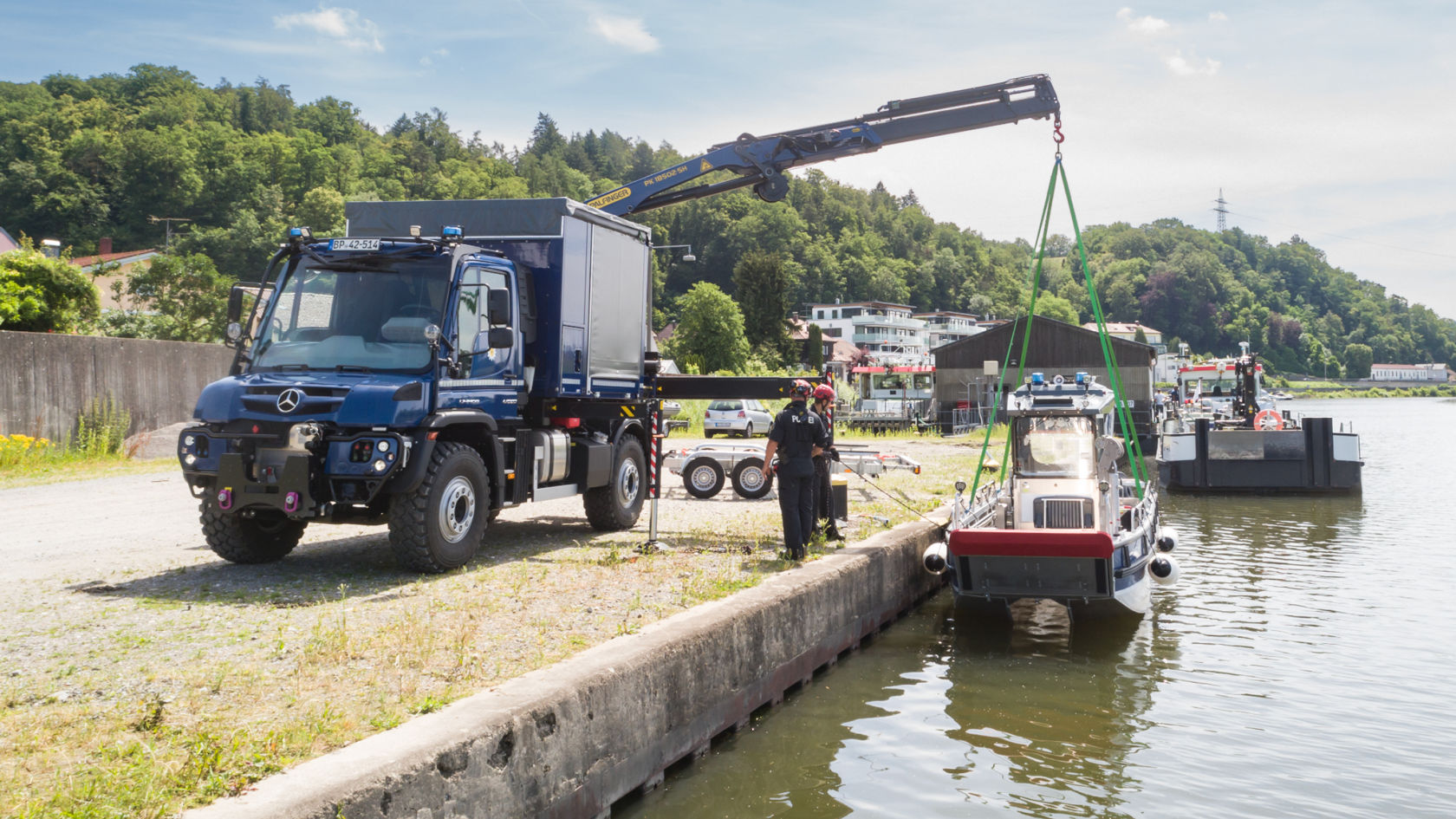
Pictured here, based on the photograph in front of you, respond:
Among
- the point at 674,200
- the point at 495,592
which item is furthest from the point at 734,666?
the point at 674,200

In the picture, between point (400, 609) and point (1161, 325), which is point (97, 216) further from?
point (1161, 325)

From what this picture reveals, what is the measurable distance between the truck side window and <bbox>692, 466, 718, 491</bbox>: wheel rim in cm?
801

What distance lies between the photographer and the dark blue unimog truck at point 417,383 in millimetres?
8312

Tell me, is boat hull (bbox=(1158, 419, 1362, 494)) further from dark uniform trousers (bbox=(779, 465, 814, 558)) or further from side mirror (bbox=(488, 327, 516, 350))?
side mirror (bbox=(488, 327, 516, 350))

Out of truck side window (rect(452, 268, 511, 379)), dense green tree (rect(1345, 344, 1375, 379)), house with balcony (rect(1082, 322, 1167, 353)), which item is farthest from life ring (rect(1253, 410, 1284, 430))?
dense green tree (rect(1345, 344, 1375, 379))

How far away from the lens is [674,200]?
55.6 ft

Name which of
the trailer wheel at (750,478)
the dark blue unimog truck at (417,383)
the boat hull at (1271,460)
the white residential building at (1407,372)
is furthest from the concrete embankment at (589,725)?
the white residential building at (1407,372)

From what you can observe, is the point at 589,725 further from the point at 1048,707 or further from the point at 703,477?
the point at 703,477

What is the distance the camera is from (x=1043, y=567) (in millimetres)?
10438

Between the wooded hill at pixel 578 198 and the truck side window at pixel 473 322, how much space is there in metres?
46.4

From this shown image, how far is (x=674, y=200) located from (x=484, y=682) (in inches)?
485

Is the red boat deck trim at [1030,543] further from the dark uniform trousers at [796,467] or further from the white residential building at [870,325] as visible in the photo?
the white residential building at [870,325]

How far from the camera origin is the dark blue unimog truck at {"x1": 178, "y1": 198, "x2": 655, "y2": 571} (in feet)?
27.3

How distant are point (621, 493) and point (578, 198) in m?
132
